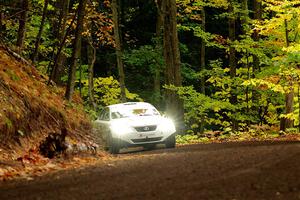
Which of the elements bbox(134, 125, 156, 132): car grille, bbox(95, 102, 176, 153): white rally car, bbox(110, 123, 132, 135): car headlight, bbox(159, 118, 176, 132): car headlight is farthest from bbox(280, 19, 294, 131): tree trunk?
bbox(110, 123, 132, 135): car headlight

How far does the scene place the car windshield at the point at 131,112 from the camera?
14.9 m

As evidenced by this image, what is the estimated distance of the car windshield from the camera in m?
14.9

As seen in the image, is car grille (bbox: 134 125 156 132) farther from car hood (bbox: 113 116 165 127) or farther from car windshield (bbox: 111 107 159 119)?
car windshield (bbox: 111 107 159 119)

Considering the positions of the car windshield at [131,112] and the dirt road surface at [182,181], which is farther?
the car windshield at [131,112]

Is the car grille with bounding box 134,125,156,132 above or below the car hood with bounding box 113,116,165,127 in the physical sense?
below

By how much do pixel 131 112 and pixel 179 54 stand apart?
639cm

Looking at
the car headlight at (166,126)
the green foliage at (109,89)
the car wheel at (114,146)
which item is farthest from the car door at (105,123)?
the green foliage at (109,89)

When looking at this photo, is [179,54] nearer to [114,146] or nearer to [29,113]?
[114,146]

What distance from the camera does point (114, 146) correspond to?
13945 mm

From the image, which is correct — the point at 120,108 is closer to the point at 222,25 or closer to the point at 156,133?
the point at 156,133

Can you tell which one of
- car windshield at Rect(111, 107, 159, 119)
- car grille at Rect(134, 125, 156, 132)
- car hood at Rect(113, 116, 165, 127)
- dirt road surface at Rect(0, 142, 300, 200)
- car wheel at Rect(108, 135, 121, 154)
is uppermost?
car windshield at Rect(111, 107, 159, 119)

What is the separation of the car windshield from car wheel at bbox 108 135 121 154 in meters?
1.09

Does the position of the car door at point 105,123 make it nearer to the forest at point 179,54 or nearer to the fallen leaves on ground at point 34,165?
the forest at point 179,54

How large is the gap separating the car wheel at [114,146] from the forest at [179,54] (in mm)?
2741
